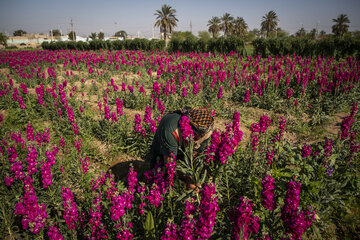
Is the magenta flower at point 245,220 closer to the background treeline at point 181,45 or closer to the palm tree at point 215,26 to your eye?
the background treeline at point 181,45

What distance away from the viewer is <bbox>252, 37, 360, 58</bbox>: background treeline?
20.8m

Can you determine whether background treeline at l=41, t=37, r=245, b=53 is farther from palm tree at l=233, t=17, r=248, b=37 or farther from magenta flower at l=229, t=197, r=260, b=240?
palm tree at l=233, t=17, r=248, b=37

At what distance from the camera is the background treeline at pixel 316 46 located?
819 inches

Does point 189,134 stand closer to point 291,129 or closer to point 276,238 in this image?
point 276,238

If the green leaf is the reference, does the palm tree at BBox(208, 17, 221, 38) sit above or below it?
above

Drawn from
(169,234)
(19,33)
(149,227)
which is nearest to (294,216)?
(169,234)

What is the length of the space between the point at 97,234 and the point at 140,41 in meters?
38.6

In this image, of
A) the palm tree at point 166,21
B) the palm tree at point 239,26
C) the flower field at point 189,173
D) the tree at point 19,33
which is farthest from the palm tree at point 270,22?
the tree at point 19,33

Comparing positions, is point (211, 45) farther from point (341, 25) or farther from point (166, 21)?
point (341, 25)

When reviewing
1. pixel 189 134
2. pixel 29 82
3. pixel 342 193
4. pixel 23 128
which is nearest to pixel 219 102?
pixel 342 193

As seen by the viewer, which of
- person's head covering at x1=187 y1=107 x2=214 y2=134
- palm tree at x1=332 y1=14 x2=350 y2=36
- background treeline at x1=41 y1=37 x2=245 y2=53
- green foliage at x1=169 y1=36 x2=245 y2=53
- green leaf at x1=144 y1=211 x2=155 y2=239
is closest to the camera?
green leaf at x1=144 y1=211 x2=155 y2=239

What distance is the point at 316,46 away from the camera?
22.1 meters

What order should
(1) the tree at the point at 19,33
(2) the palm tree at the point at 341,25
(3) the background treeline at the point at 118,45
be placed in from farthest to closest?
1. (1) the tree at the point at 19,33
2. (2) the palm tree at the point at 341,25
3. (3) the background treeline at the point at 118,45

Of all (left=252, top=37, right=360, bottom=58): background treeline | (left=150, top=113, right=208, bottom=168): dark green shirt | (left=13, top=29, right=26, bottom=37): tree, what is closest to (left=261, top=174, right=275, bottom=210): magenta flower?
(left=150, top=113, right=208, bottom=168): dark green shirt
